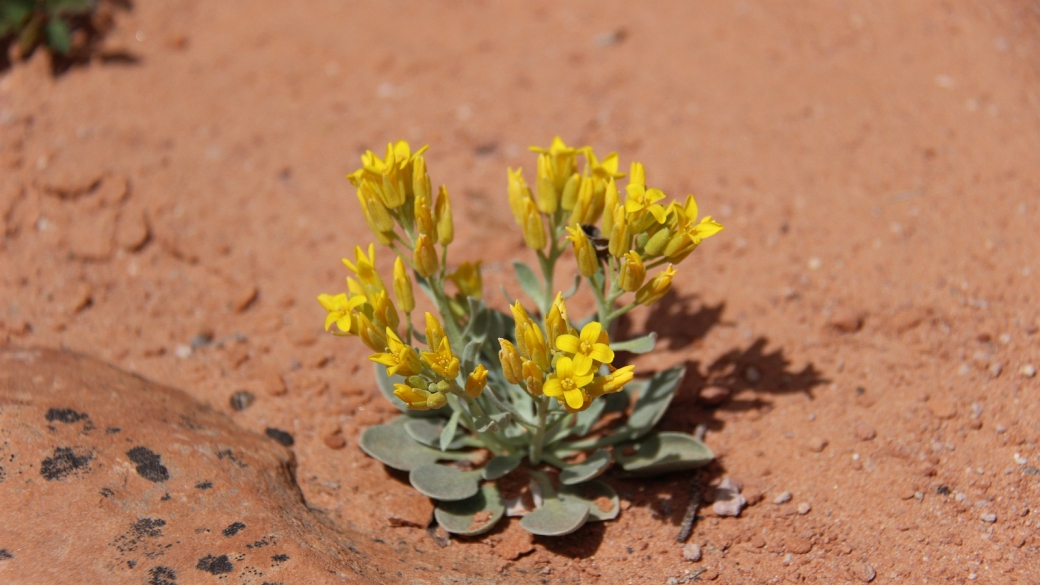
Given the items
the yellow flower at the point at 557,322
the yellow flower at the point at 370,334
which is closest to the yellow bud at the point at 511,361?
the yellow flower at the point at 557,322

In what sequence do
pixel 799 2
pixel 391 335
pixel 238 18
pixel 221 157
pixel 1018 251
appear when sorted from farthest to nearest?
pixel 238 18
pixel 799 2
pixel 221 157
pixel 1018 251
pixel 391 335

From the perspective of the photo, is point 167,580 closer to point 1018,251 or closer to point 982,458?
point 982,458

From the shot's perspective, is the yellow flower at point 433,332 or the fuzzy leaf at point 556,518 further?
the fuzzy leaf at point 556,518

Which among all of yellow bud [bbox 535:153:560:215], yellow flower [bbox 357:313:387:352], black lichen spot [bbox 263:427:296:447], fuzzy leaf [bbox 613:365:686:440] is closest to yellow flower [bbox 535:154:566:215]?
yellow bud [bbox 535:153:560:215]

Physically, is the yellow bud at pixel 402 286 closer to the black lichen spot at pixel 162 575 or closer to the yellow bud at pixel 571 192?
the yellow bud at pixel 571 192

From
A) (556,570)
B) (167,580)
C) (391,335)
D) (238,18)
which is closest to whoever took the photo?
(167,580)

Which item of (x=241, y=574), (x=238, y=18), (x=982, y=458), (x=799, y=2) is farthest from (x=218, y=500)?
(x=799, y=2)
